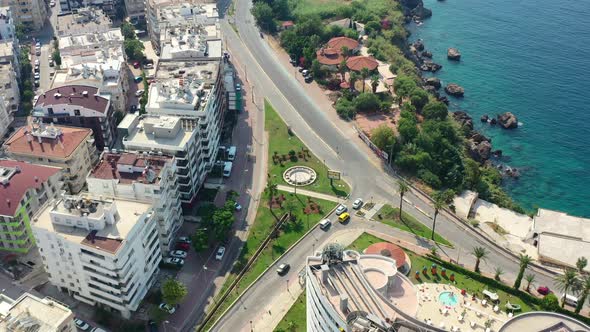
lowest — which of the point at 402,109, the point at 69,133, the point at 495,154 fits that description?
the point at 495,154

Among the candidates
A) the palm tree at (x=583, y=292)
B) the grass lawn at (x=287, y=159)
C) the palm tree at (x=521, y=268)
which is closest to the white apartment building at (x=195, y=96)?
the grass lawn at (x=287, y=159)

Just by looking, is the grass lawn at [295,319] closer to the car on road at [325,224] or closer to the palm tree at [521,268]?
the car on road at [325,224]

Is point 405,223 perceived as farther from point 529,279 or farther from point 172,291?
point 172,291

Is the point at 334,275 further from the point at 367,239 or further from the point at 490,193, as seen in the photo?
the point at 490,193

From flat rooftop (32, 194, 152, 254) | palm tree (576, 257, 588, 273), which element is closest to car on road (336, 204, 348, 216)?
flat rooftop (32, 194, 152, 254)

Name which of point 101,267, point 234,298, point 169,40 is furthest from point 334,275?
point 169,40

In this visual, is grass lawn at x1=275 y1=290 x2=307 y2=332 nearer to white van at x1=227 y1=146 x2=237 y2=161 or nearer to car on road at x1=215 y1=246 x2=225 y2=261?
car on road at x1=215 y1=246 x2=225 y2=261

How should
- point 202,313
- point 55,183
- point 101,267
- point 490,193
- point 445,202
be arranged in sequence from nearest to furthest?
point 101,267, point 202,313, point 55,183, point 445,202, point 490,193

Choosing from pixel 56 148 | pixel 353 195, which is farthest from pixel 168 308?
pixel 353 195
